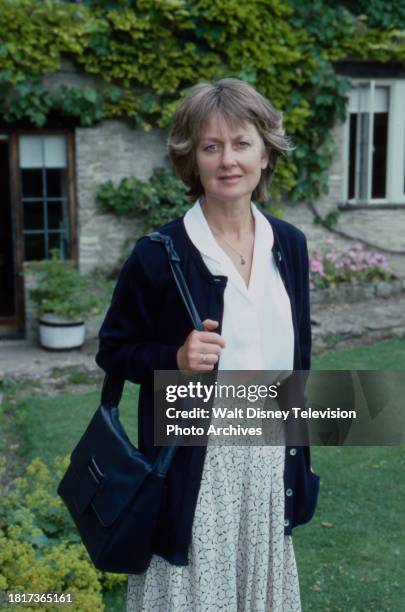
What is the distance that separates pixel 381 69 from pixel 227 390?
9.09 m

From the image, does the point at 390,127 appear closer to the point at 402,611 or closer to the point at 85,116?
the point at 85,116

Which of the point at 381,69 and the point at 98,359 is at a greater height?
the point at 381,69

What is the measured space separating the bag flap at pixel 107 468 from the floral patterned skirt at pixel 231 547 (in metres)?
0.22

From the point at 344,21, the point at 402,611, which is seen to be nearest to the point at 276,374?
the point at 402,611

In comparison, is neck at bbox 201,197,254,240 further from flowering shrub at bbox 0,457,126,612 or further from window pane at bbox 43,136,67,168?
window pane at bbox 43,136,67,168

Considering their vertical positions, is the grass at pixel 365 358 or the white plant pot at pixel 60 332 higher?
the white plant pot at pixel 60 332

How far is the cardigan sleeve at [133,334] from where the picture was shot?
2180 millimetres

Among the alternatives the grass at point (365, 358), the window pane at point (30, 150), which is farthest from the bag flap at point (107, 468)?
the window pane at point (30, 150)

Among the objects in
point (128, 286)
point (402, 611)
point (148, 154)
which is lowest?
point (402, 611)

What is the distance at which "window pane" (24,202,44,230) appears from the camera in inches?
363

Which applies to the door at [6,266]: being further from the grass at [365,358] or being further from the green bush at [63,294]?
the grass at [365,358]

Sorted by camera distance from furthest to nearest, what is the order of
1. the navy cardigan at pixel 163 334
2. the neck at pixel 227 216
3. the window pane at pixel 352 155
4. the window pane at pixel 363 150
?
the window pane at pixel 352 155 → the window pane at pixel 363 150 → the neck at pixel 227 216 → the navy cardigan at pixel 163 334

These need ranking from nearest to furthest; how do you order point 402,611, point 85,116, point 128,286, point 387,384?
point 128,286 → point 402,611 → point 387,384 → point 85,116

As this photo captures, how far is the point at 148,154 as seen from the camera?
9516 millimetres
